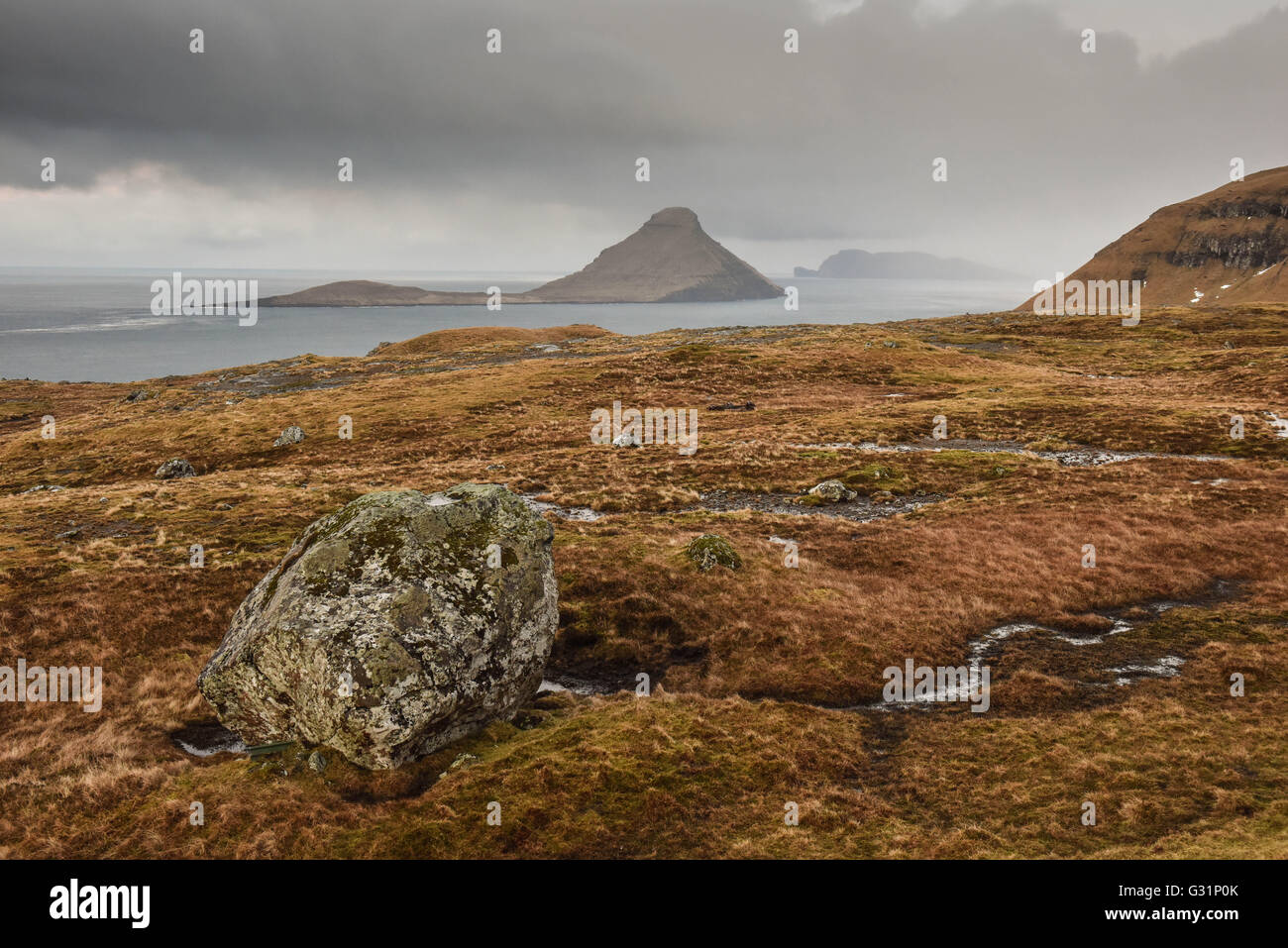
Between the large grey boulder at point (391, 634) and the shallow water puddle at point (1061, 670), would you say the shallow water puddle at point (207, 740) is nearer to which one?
the large grey boulder at point (391, 634)

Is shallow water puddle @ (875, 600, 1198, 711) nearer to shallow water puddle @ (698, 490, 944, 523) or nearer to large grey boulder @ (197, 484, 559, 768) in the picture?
large grey boulder @ (197, 484, 559, 768)

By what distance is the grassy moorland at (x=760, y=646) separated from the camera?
47.9 feet

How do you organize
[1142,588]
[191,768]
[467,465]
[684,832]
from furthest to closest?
[467,465] < [1142,588] < [191,768] < [684,832]

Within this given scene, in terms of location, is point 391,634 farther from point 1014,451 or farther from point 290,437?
point 290,437

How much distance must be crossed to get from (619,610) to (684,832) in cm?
1245

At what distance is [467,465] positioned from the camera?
51.9m

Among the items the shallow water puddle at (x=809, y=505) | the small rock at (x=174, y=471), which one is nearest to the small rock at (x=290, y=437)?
the small rock at (x=174, y=471)

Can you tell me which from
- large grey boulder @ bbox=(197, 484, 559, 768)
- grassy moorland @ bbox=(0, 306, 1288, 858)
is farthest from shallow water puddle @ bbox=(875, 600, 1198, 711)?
large grey boulder @ bbox=(197, 484, 559, 768)

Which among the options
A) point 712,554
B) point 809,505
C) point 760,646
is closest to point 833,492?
point 809,505

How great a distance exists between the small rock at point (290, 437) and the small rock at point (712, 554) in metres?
49.5

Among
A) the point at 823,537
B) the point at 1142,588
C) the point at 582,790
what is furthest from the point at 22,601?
the point at 1142,588

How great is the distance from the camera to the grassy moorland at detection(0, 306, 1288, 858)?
47.9 feet

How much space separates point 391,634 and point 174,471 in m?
49.9
